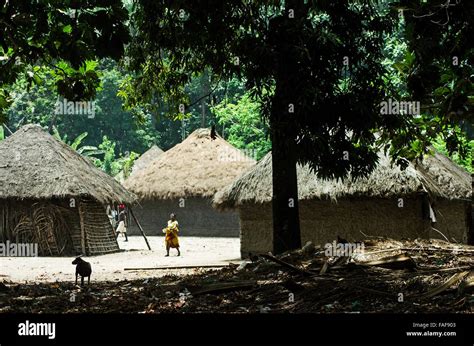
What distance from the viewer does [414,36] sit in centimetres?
712

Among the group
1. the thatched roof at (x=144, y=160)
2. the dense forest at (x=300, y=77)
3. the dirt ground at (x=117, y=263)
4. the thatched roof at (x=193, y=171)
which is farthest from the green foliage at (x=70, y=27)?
the thatched roof at (x=144, y=160)

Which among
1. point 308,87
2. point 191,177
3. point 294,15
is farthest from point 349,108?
point 191,177

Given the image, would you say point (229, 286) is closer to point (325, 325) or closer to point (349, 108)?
point (325, 325)

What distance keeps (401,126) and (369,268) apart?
12.2 ft

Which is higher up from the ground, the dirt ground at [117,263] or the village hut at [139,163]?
the village hut at [139,163]

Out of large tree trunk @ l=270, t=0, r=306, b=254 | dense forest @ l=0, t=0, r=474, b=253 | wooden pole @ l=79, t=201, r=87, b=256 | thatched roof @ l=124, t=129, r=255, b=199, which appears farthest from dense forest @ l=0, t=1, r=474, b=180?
large tree trunk @ l=270, t=0, r=306, b=254

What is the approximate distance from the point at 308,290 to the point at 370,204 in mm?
9721

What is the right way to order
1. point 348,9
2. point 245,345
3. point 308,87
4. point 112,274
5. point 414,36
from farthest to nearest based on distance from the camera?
1. point 112,274
2. point 348,9
3. point 308,87
4. point 414,36
5. point 245,345

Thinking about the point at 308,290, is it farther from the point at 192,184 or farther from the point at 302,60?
the point at 192,184

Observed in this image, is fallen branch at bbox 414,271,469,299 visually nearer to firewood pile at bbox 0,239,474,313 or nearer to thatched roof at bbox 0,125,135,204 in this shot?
firewood pile at bbox 0,239,474,313

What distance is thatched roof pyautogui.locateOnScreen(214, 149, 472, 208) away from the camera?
1605 cm

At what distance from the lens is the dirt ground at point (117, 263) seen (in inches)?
527

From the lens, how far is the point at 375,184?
1623 cm

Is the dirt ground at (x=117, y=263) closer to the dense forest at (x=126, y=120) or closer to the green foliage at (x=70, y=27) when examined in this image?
the green foliage at (x=70, y=27)
